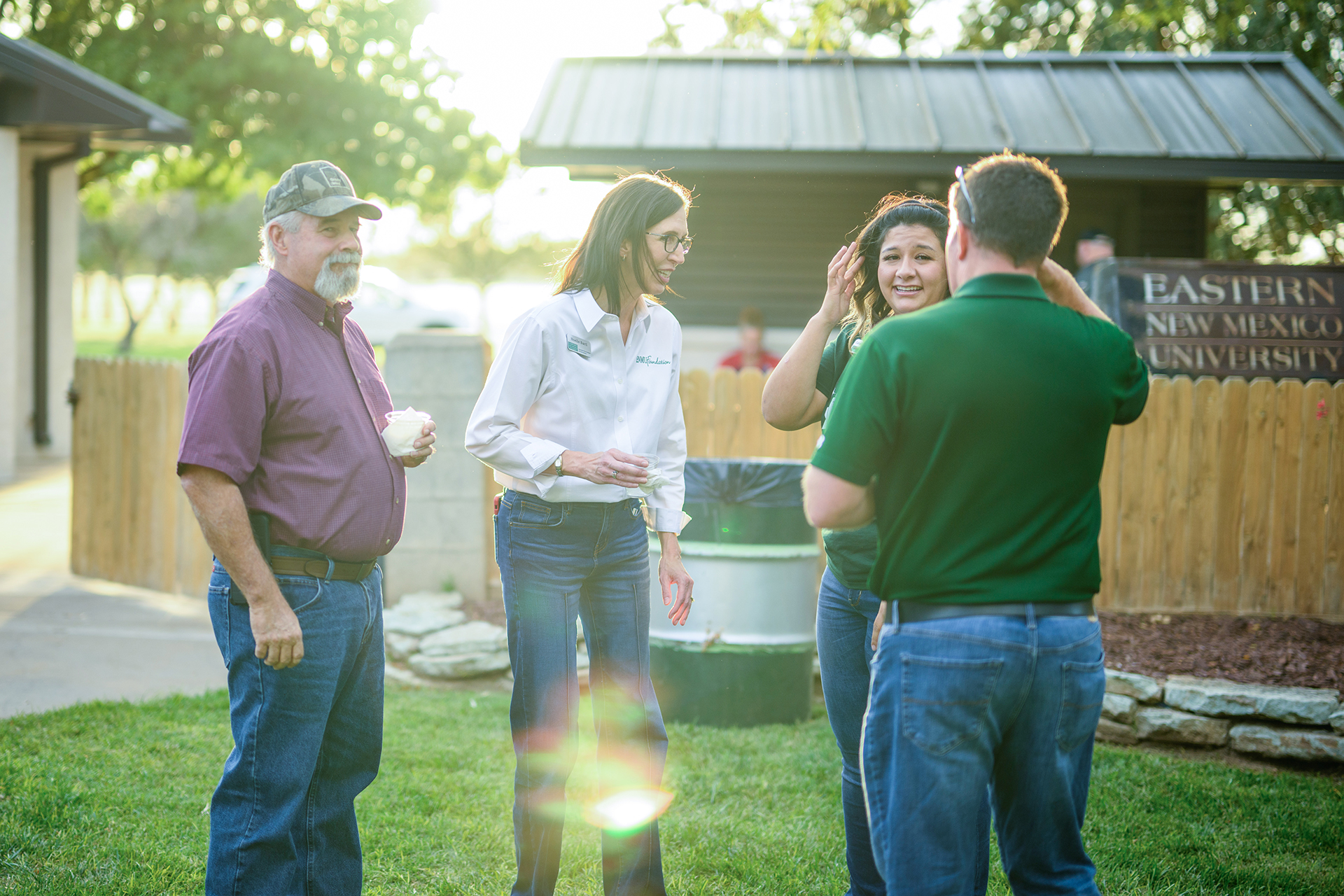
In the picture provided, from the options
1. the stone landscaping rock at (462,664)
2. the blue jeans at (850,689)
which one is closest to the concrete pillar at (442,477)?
the stone landscaping rock at (462,664)

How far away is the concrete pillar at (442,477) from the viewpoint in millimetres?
6477

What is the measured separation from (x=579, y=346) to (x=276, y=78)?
1796 cm

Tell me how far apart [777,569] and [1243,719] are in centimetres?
217

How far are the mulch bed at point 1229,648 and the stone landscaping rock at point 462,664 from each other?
3.14 metres

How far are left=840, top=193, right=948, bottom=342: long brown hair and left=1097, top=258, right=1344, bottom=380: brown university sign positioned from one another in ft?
19.4

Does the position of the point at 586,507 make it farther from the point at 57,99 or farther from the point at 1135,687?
the point at 57,99

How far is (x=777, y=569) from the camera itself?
4.82 m

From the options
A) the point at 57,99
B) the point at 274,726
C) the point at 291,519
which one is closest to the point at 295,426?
the point at 291,519

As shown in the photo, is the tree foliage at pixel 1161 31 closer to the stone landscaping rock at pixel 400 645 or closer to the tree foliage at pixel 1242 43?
the tree foliage at pixel 1242 43

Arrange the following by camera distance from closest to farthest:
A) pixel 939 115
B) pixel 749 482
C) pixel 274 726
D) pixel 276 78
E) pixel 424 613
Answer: pixel 274 726 → pixel 749 482 → pixel 424 613 → pixel 939 115 → pixel 276 78

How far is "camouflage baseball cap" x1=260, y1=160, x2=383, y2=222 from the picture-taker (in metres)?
2.56

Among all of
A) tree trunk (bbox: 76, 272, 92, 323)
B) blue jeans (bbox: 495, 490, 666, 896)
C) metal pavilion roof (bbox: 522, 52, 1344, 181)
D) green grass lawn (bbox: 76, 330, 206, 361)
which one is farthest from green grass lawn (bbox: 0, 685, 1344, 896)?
tree trunk (bbox: 76, 272, 92, 323)

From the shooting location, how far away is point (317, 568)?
8.28 ft

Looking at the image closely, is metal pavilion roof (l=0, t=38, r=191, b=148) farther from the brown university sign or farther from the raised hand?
the raised hand
